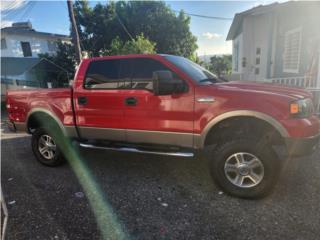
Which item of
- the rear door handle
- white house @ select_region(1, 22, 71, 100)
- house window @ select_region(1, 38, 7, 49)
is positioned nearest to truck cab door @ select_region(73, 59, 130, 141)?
the rear door handle

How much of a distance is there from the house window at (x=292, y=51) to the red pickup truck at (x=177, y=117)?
7457mm

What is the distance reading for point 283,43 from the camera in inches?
428

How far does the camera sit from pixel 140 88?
372cm

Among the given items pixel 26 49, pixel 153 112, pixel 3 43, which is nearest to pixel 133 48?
pixel 153 112

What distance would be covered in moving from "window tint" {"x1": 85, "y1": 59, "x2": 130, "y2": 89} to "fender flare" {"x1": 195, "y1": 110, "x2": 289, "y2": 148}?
4.72 ft

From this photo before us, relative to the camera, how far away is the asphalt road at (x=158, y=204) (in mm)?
2631

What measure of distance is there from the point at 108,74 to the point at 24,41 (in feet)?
75.7

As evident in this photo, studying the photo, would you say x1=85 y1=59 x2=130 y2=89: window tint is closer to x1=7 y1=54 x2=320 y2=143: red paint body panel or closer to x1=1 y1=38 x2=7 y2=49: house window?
x1=7 y1=54 x2=320 y2=143: red paint body panel

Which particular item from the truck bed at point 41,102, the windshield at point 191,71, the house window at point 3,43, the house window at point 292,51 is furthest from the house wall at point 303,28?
the house window at point 3,43

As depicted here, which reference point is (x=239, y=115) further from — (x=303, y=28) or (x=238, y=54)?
(x=238, y=54)

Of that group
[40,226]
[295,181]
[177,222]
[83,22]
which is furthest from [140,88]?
[83,22]

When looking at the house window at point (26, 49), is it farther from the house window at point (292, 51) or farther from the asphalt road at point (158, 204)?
the asphalt road at point (158, 204)

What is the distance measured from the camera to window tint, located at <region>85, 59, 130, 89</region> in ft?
12.8

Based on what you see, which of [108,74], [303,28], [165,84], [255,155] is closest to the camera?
[255,155]
